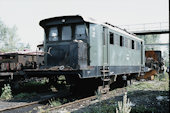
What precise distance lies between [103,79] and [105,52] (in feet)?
4.03

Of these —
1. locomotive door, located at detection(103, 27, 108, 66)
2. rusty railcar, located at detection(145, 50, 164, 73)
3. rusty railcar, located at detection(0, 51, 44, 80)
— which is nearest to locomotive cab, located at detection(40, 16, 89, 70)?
locomotive door, located at detection(103, 27, 108, 66)

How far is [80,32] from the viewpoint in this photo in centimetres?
908

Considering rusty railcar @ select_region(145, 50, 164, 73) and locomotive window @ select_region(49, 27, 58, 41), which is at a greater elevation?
locomotive window @ select_region(49, 27, 58, 41)

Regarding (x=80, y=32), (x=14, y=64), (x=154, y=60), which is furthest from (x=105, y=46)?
(x=154, y=60)

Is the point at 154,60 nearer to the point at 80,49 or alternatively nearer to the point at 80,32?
the point at 80,32

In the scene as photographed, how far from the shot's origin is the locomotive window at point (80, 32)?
8.97 metres

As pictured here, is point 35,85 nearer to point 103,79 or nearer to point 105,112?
point 103,79

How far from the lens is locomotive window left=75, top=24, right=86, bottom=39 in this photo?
897 centimetres

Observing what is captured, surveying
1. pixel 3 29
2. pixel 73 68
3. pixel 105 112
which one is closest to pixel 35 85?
pixel 73 68

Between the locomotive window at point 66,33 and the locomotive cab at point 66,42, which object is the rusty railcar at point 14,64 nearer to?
the locomotive cab at point 66,42

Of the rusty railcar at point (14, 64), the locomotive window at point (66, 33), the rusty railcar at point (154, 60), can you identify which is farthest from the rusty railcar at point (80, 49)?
the rusty railcar at point (154, 60)

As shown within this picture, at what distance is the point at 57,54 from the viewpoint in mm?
9281

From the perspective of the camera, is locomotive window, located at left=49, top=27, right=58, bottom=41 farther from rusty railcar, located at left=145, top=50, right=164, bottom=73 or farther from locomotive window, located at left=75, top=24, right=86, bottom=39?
rusty railcar, located at left=145, top=50, right=164, bottom=73

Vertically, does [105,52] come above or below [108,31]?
below
